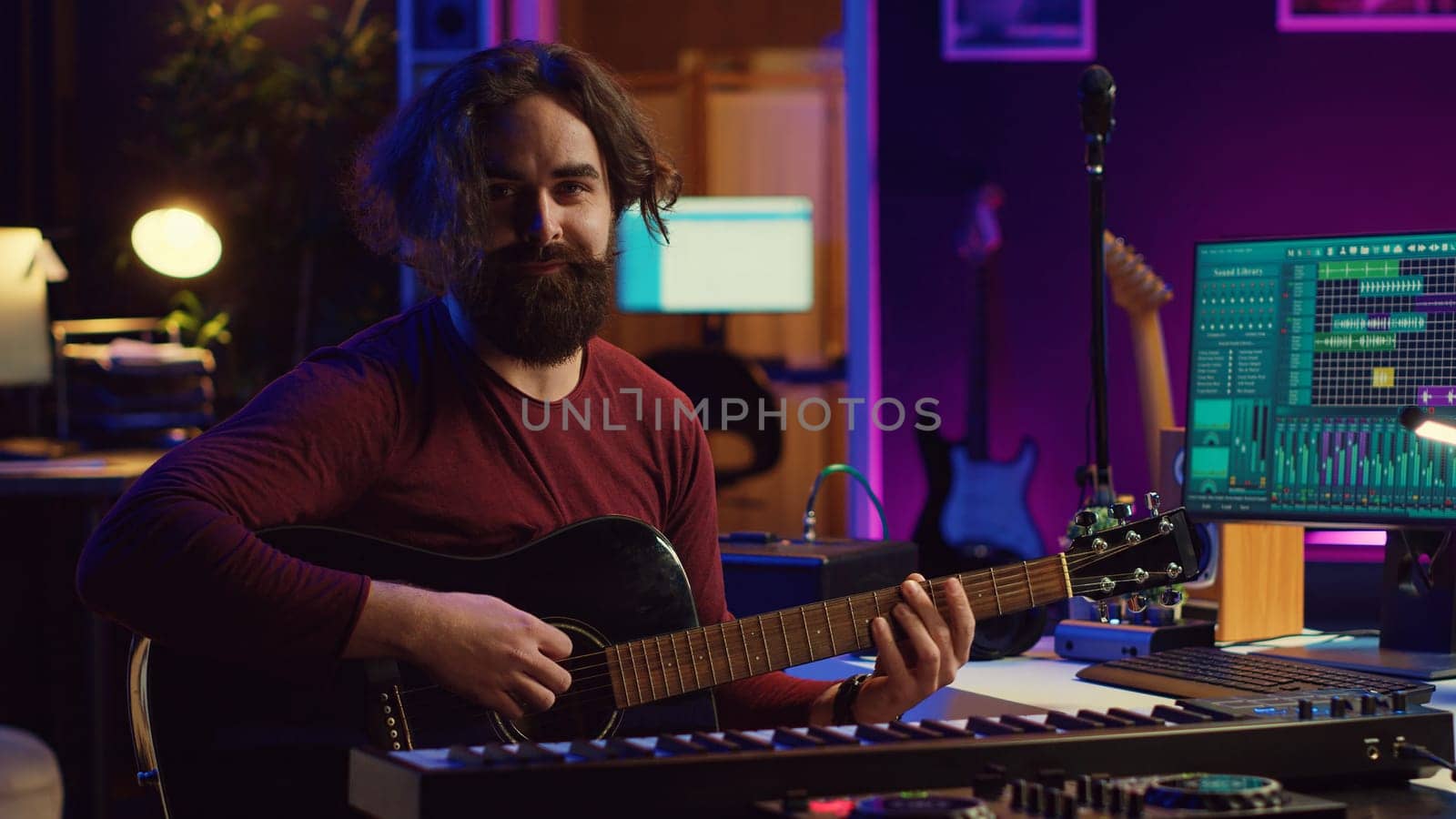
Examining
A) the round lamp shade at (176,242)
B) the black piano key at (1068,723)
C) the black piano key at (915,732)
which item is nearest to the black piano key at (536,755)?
the black piano key at (915,732)

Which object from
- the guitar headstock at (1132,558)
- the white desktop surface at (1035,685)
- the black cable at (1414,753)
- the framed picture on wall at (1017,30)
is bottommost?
the white desktop surface at (1035,685)

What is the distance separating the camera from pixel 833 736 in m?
0.92

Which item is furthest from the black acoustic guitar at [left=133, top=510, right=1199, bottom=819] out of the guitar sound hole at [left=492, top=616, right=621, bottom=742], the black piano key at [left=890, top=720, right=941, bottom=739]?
the black piano key at [left=890, top=720, right=941, bottom=739]

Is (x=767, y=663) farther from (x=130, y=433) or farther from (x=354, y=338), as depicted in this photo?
(x=130, y=433)

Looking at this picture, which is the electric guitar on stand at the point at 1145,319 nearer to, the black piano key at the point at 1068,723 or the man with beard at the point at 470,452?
the man with beard at the point at 470,452

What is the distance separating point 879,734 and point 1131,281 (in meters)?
1.60

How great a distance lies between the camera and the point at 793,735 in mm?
916

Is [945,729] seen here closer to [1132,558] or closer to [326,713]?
[1132,558]

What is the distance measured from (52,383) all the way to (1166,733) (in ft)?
14.3

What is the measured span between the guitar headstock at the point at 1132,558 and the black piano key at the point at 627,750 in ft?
1.99

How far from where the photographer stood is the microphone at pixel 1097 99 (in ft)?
6.61

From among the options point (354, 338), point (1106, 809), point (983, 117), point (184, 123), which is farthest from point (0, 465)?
point (1106, 809)

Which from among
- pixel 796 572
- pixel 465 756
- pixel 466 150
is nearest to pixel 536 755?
pixel 465 756

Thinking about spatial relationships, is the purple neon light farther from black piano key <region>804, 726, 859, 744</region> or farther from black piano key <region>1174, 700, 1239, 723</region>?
black piano key <region>804, 726, 859, 744</region>
